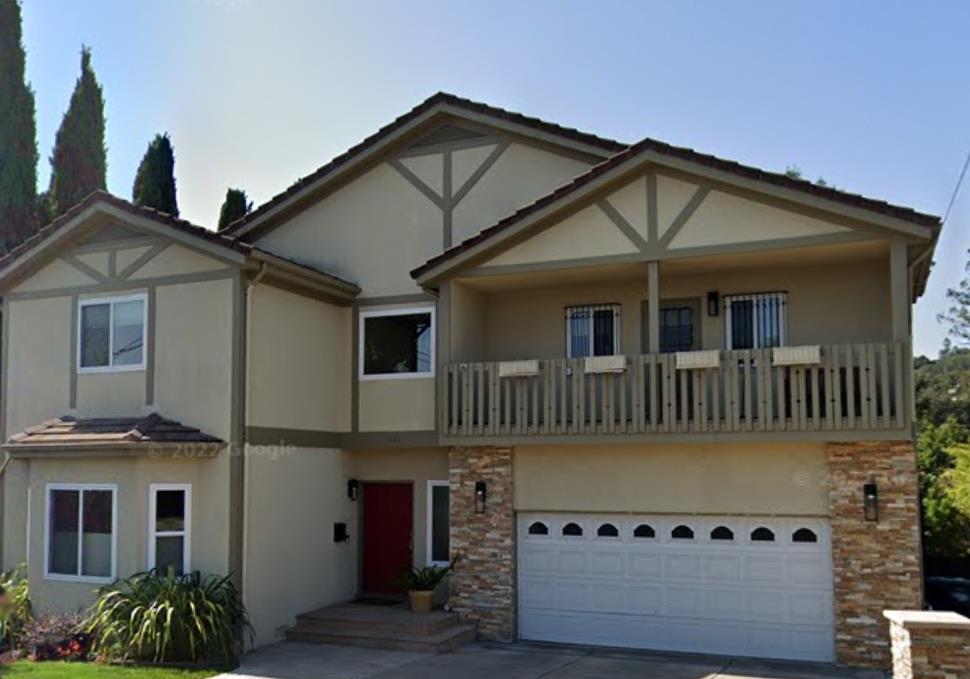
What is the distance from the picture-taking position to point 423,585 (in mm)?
15586

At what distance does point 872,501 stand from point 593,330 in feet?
17.2

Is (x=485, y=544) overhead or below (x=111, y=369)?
below

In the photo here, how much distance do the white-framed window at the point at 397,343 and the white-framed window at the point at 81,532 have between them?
4.82 metres

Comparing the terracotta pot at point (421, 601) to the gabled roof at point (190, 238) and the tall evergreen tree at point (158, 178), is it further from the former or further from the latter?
the tall evergreen tree at point (158, 178)

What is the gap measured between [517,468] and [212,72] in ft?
26.1

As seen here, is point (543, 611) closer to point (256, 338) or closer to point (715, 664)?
point (715, 664)


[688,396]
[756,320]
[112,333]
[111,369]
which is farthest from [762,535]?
[112,333]

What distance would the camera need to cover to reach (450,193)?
673 inches

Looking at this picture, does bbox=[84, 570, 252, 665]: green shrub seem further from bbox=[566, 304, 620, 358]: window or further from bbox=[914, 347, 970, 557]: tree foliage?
bbox=[914, 347, 970, 557]: tree foliage

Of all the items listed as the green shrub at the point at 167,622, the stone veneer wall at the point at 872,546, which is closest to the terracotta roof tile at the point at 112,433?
the green shrub at the point at 167,622

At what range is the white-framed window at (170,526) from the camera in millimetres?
14289

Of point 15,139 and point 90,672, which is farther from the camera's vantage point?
point 15,139

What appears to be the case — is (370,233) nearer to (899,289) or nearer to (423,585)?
(423,585)

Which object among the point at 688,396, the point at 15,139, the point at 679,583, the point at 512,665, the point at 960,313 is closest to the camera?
the point at 512,665
